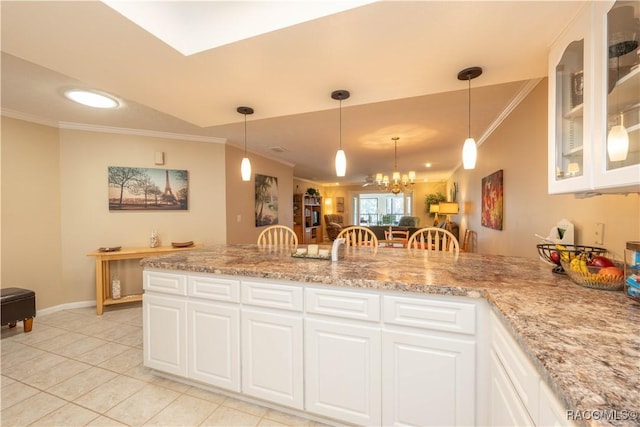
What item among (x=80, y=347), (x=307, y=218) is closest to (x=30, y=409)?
(x=80, y=347)

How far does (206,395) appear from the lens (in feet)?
6.16

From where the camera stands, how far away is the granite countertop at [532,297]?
636 millimetres

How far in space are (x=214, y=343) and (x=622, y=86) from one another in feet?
7.95

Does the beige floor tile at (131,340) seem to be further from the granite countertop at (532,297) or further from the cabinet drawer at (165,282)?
the granite countertop at (532,297)

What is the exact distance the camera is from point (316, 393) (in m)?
1.56

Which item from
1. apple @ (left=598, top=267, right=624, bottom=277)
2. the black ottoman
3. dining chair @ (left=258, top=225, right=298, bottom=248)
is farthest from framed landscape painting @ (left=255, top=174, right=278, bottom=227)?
apple @ (left=598, top=267, right=624, bottom=277)

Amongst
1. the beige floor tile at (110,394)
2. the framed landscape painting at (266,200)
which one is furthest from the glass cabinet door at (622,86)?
the framed landscape painting at (266,200)

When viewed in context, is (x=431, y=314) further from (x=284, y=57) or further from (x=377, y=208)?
(x=377, y=208)

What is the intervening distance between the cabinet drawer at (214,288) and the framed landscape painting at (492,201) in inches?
121

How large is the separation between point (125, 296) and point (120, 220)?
3.45 feet

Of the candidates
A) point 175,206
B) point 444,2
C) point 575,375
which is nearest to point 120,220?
point 175,206

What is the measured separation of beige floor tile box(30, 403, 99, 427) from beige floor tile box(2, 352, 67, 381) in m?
0.69

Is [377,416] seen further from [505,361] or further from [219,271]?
[219,271]

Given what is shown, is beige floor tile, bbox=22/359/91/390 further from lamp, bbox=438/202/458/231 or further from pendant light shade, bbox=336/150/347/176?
lamp, bbox=438/202/458/231
